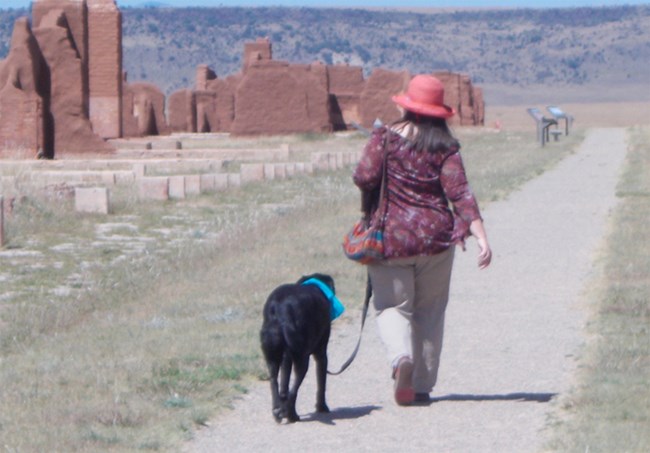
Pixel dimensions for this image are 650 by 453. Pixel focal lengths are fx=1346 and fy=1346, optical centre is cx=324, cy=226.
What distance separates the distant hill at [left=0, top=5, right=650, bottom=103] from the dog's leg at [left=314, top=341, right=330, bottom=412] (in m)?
145

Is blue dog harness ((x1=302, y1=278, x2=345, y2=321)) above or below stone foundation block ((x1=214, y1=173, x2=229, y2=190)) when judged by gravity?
above

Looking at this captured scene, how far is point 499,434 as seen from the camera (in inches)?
260

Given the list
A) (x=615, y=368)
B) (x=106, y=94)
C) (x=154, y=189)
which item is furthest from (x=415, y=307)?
(x=106, y=94)

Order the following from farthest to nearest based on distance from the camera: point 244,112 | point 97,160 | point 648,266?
point 244,112 < point 97,160 < point 648,266

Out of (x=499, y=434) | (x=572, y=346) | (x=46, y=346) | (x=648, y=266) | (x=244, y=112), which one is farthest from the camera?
(x=244, y=112)

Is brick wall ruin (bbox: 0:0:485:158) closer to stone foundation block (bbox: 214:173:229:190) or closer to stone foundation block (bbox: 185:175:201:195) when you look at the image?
stone foundation block (bbox: 185:175:201:195)

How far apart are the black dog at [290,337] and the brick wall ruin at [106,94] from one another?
9.30 metres

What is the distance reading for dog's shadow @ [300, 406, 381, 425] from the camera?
6945mm

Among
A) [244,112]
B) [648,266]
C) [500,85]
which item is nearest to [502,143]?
[244,112]

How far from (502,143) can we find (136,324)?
36671 mm

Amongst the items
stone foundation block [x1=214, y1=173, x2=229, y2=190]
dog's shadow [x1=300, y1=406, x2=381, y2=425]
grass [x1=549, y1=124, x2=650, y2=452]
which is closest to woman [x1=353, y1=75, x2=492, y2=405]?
dog's shadow [x1=300, y1=406, x2=381, y2=425]

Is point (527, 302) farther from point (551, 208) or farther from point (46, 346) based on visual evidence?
point (551, 208)

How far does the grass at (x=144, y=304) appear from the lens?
22.6ft

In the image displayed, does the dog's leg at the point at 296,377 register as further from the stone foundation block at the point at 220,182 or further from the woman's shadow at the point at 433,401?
the stone foundation block at the point at 220,182
